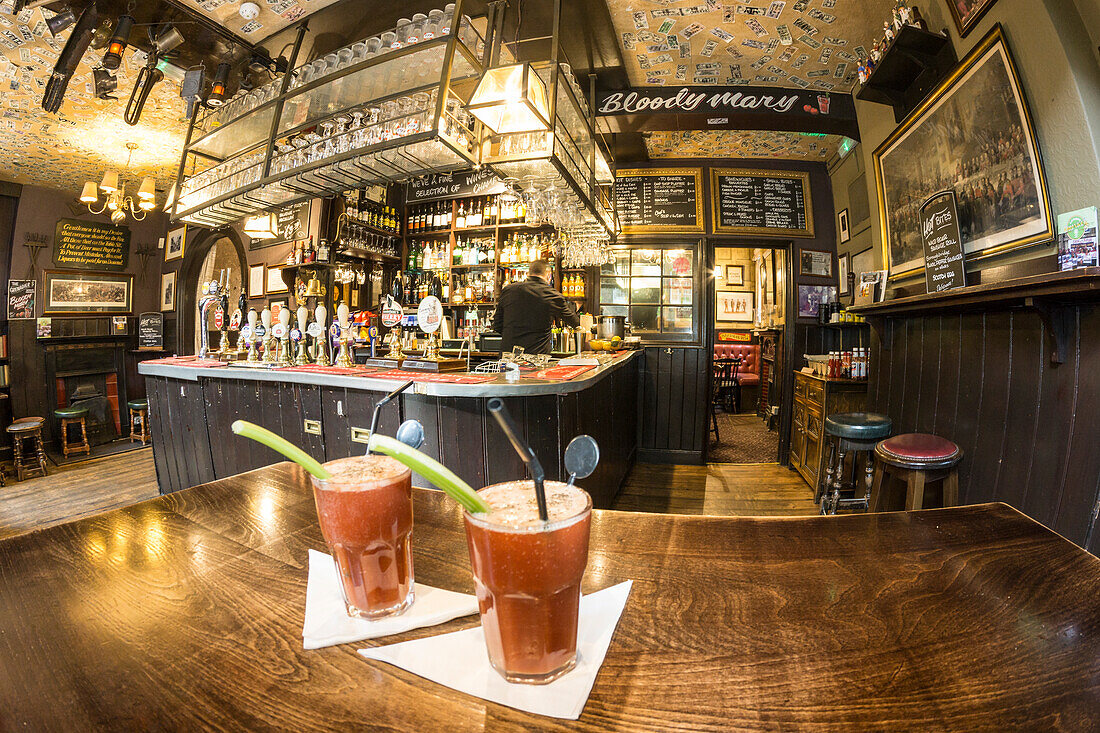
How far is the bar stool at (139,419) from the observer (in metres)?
6.14

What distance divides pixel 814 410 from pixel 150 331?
8.45 meters

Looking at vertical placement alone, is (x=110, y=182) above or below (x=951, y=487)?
above

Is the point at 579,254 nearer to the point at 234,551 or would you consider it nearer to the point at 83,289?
the point at 234,551

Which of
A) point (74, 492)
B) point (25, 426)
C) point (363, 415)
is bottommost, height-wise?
point (74, 492)

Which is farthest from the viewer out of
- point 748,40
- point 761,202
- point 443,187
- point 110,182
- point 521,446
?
A: point 443,187

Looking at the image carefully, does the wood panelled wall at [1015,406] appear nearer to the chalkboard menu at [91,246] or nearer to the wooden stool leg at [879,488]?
the wooden stool leg at [879,488]

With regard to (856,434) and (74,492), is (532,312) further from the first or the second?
(74,492)

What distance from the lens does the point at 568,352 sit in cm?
396

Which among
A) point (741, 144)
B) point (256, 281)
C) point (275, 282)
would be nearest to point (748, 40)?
point (741, 144)

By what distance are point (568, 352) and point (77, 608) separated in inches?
137

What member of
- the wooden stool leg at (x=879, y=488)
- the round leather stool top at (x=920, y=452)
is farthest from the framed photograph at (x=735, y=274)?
the round leather stool top at (x=920, y=452)

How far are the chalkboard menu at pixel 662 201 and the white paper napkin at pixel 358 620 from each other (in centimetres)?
489

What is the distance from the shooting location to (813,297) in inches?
196

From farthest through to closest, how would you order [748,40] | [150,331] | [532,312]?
[150,331] → [532,312] → [748,40]
